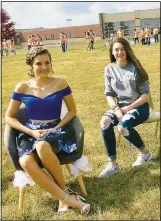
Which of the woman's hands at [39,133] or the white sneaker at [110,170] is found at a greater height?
the woman's hands at [39,133]

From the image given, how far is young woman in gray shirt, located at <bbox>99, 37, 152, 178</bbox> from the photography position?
12.1 feet

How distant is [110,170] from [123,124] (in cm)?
53

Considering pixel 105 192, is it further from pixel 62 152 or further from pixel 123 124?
pixel 123 124

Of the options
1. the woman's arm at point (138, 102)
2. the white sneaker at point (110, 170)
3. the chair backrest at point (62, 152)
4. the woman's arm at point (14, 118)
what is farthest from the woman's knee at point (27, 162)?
the woman's arm at point (138, 102)

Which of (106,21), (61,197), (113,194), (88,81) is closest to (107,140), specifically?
(113,194)

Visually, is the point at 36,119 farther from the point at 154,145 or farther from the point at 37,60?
the point at 154,145

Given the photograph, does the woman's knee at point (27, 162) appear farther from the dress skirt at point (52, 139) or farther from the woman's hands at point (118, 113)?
the woman's hands at point (118, 113)

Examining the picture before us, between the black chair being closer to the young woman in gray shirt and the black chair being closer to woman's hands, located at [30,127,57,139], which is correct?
woman's hands, located at [30,127,57,139]

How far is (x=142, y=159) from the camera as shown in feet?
12.7

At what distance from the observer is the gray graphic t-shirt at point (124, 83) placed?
3.75 meters

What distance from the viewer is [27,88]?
3.33 metres

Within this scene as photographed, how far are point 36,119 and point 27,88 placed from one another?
1.02 feet

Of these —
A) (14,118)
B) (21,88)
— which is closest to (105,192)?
(14,118)

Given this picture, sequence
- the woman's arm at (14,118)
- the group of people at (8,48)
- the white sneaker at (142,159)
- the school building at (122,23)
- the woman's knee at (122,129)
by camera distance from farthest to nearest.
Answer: the school building at (122,23), the group of people at (8,48), the white sneaker at (142,159), the woman's knee at (122,129), the woman's arm at (14,118)
